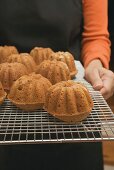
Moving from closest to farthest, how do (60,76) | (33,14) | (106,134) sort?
(106,134)
(60,76)
(33,14)

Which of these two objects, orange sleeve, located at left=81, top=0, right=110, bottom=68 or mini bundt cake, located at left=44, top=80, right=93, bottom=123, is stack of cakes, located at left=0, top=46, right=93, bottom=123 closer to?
mini bundt cake, located at left=44, top=80, right=93, bottom=123

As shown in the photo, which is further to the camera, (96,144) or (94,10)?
(94,10)

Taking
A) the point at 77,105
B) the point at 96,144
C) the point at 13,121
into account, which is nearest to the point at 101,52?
the point at 96,144

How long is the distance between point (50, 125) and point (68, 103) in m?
0.13

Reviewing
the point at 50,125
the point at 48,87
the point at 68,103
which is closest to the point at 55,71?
the point at 48,87

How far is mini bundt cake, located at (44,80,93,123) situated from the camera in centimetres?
111

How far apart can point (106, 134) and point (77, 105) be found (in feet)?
0.81

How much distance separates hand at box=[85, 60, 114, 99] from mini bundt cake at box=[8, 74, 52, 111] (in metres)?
0.25

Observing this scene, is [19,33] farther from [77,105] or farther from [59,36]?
[77,105]

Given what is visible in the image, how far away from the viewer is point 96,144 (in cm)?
141

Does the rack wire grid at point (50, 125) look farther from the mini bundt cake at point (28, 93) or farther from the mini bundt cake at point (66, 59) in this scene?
the mini bundt cake at point (66, 59)

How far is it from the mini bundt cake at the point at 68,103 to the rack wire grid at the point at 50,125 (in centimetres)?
2

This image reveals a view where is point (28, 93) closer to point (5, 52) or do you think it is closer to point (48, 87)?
point (48, 87)

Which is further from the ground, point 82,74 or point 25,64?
point 25,64
